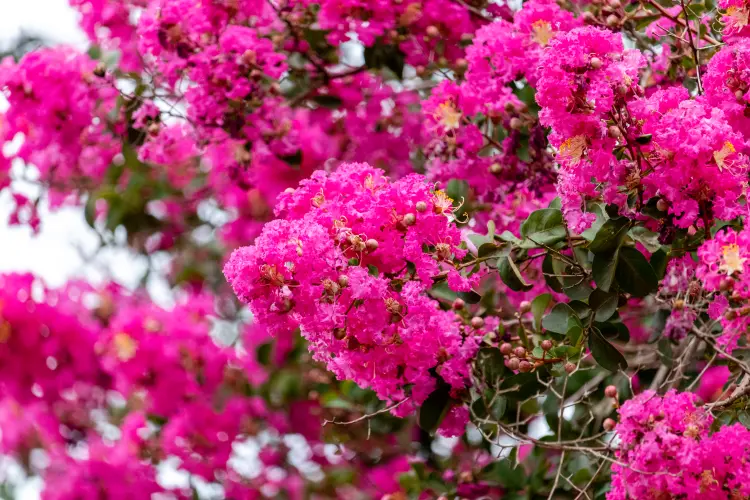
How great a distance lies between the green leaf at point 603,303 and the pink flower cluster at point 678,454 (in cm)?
17

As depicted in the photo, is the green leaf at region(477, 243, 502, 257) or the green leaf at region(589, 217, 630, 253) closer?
the green leaf at region(589, 217, 630, 253)

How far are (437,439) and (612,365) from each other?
166cm

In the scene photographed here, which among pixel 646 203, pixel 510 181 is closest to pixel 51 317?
pixel 510 181

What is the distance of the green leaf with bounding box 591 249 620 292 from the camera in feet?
5.42

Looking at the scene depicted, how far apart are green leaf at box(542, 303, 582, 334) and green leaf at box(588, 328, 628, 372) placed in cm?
4

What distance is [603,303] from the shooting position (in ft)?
5.72

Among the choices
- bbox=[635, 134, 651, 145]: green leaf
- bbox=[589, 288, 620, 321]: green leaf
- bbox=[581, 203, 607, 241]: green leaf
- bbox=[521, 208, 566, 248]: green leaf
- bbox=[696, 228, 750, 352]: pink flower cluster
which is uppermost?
bbox=[635, 134, 651, 145]: green leaf

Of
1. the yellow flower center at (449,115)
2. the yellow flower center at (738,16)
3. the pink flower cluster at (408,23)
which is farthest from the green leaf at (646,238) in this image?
the pink flower cluster at (408,23)

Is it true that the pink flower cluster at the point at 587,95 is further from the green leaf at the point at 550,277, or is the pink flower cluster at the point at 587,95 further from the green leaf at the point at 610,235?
the green leaf at the point at 550,277

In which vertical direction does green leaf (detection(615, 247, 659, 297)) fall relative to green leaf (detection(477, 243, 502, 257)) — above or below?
above

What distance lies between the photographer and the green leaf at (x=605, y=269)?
1651mm

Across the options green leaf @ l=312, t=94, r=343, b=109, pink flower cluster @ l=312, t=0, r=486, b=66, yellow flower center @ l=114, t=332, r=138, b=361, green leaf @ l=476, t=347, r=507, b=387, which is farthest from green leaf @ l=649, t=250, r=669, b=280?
yellow flower center @ l=114, t=332, r=138, b=361

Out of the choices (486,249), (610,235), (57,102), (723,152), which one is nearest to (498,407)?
(486,249)

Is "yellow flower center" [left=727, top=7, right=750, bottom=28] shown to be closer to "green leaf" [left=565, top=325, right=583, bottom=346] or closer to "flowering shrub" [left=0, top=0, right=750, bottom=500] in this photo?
"flowering shrub" [left=0, top=0, right=750, bottom=500]
